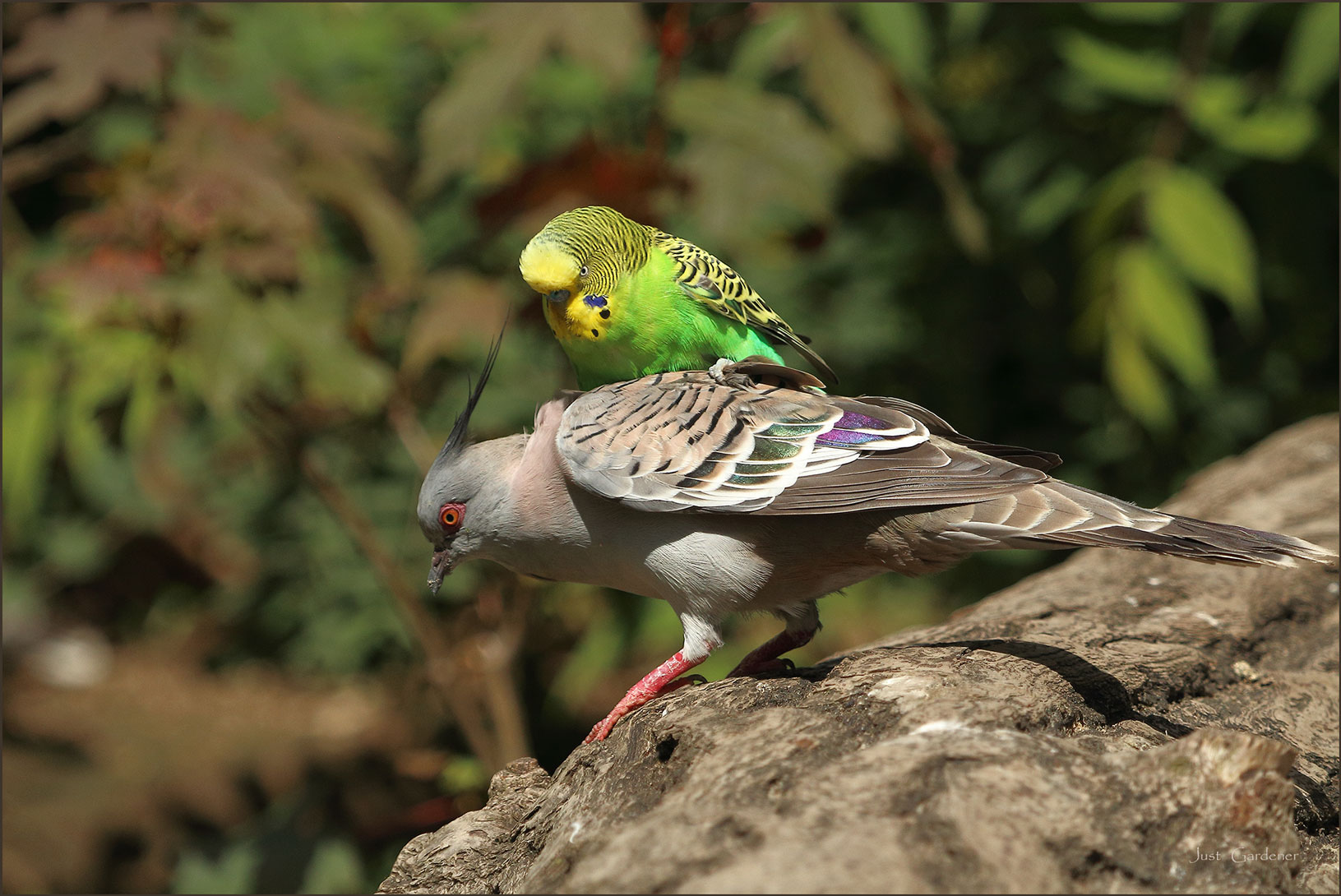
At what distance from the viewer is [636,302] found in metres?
3.61

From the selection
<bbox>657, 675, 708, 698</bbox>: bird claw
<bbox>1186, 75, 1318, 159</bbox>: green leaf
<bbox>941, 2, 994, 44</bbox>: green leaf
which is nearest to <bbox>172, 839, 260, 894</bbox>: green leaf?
<bbox>657, 675, 708, 698</bbox>: bird claw

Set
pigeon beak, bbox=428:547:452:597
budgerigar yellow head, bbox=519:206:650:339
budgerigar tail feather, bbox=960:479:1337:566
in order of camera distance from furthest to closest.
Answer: pigeon beak, bbox=428:547:452:597, budgerigar yellow head, bbox=519:206:650:339, budgerigar tail feather, bbox=960:479:1337:566

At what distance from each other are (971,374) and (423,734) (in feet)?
12.6

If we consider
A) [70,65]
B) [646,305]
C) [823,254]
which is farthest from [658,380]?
[823,254]

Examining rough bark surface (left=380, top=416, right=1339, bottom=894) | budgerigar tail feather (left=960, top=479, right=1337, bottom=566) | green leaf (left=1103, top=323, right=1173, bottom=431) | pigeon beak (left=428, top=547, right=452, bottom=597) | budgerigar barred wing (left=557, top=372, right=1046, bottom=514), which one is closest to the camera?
rough bark surface (left=380, top=416, right=1339, bottom=894)

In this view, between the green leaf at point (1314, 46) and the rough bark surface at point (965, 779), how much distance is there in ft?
7.72

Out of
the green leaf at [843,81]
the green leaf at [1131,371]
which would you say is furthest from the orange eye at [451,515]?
the green leaf at [1131,371]

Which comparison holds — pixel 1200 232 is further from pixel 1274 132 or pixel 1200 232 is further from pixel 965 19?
pixel 965 19

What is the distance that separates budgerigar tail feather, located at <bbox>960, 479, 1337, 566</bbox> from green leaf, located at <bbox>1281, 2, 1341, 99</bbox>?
2665 mm

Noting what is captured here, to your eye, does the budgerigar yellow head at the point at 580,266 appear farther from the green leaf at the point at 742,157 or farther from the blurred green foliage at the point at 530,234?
the green leaf at the point at 742,157

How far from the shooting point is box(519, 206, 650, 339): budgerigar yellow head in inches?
133

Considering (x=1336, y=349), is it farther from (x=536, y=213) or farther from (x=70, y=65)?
(x=70, y=65)

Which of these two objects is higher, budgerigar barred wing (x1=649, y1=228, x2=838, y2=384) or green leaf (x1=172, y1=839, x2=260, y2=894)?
budgerigar barred wing (x1=649, y1=228, x2=838, y2=384)

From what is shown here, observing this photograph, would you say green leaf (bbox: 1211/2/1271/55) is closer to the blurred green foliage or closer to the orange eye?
the blurred green foliage
